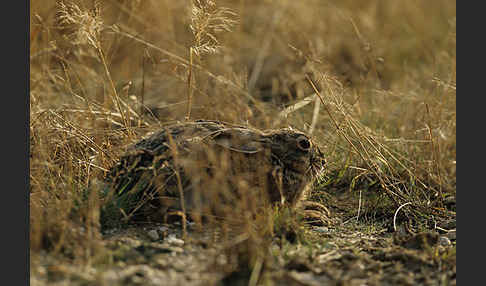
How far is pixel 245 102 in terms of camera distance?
4.61 m

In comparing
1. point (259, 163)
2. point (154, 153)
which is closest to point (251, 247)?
point (259, 163)

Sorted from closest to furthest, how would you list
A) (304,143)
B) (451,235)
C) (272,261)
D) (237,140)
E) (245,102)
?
(272,261), (237,140), (304,143), (451,235), (245,102)

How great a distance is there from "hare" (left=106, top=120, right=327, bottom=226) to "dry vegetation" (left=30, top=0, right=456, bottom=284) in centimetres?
19

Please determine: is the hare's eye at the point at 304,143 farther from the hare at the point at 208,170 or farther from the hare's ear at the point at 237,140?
the hare's ear at the point at 237,140

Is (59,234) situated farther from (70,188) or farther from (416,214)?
(416,214)

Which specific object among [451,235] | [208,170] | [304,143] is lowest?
[451,235]

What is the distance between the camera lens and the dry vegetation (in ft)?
9.92

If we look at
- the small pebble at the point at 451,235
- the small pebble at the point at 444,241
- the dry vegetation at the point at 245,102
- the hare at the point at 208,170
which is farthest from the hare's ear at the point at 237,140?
the small pebble at the point at 451,235

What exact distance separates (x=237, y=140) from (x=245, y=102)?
1.64m

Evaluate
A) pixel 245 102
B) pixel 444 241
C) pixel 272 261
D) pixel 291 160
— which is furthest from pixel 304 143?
pixel 245 102

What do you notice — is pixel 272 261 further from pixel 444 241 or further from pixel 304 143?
pixel 444 241

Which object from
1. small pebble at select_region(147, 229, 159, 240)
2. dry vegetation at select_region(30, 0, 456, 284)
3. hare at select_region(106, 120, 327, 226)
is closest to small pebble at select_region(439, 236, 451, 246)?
dry vegetation at select_region(30, 0, 456, 284)

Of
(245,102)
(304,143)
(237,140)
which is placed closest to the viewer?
(237,140)

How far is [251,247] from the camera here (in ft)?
8.48
